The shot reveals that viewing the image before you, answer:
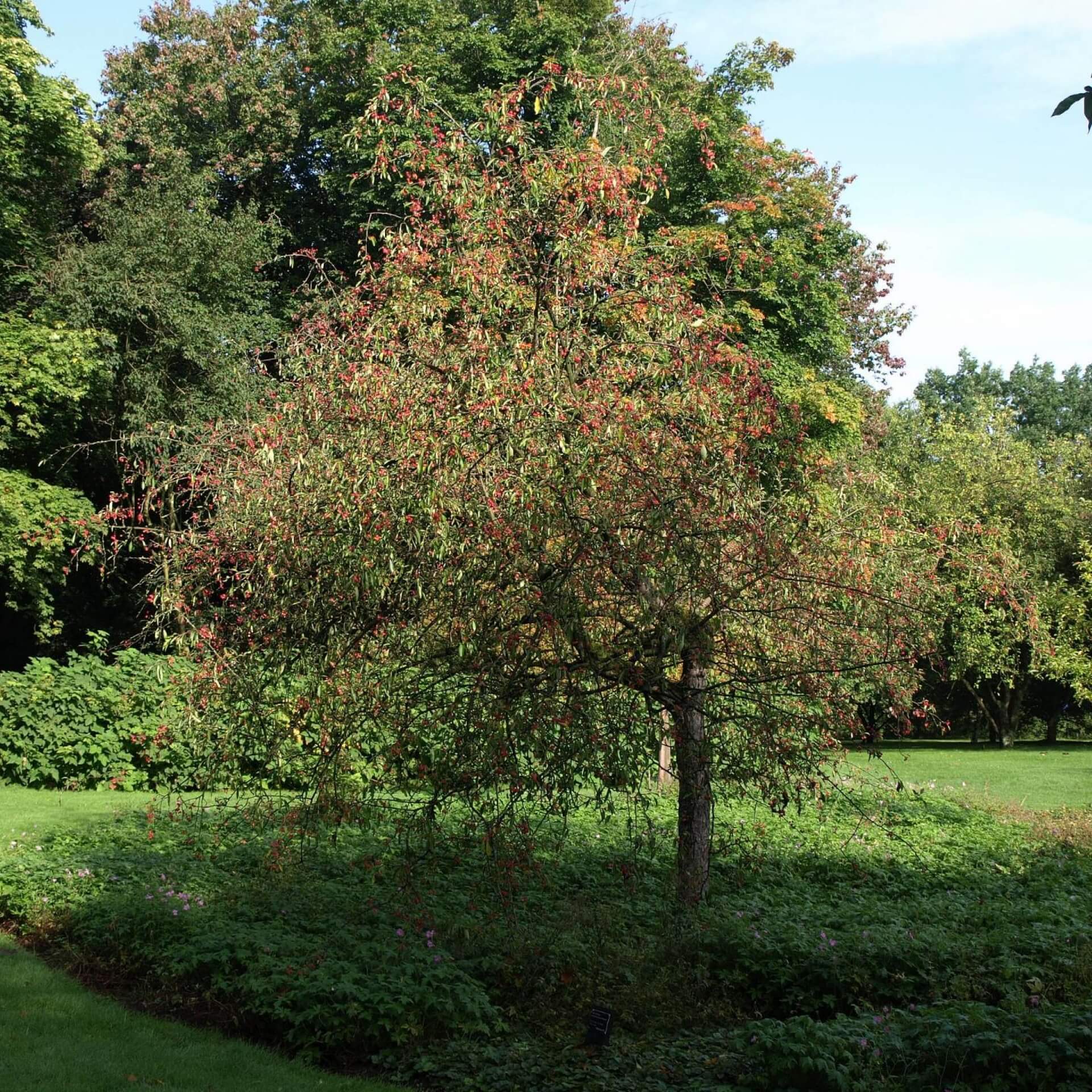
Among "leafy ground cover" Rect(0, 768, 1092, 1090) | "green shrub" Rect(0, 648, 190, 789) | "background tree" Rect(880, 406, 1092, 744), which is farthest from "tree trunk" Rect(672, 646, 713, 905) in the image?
"background tree" Rect(880, 406, 1092, 744)

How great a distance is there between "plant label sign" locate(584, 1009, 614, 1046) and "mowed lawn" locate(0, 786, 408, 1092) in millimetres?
1106

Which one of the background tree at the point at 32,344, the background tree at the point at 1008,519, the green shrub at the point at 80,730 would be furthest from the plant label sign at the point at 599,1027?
the background tree at the point at 1008,519

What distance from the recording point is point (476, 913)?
25.6ft

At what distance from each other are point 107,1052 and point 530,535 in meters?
3.52

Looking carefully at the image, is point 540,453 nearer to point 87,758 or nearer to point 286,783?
point 286,783

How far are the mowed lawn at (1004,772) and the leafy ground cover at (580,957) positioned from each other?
Result: 3.70 metres

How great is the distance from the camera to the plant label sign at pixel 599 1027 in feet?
19.0

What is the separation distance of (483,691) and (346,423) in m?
1.99

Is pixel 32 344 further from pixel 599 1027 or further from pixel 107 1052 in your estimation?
pixel 599 1027

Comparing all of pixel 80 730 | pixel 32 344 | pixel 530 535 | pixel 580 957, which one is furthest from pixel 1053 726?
pixel 530 535

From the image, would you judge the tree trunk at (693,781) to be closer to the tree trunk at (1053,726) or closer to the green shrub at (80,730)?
the green shrub at (80,730)

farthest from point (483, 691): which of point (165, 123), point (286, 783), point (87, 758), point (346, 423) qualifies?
point (165, 123)

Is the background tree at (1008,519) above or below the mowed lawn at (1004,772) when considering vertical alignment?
above

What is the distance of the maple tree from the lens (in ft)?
19.3
